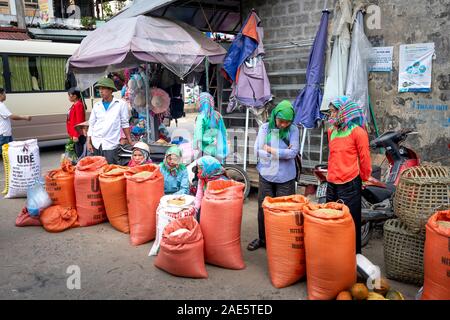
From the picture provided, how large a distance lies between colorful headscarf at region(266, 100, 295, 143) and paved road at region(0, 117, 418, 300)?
1.18 m

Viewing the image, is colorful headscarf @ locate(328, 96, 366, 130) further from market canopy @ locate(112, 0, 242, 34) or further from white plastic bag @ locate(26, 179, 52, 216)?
market canopy @ locate(112, 0, 242, 34)

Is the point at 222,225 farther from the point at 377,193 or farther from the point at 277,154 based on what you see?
the point at 377,193

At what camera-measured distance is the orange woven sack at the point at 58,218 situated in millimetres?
4805

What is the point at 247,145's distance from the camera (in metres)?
6.81

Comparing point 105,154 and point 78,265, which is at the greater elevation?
point 105,154

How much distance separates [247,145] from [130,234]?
Answer: 2.82 meters

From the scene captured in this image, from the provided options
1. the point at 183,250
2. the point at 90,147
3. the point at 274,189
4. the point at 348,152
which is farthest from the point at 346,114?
the point at 90,147

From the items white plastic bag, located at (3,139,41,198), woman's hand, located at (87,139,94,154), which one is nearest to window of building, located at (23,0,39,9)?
white plastic bag, located at (3,139,41,198)

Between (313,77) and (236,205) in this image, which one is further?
(313,77)

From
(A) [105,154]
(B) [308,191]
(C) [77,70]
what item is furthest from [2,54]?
(B) [308,191]

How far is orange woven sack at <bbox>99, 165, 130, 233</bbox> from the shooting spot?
15.3 ft

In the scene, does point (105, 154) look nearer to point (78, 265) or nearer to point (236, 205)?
point (78, 265)

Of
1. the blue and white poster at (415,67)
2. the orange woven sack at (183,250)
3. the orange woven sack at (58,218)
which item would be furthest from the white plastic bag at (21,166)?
the blue and white poster at (415,67)

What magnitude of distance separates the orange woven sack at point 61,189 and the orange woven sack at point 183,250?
191 centimetres
